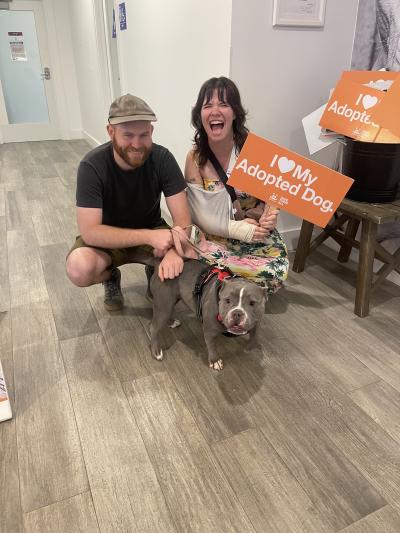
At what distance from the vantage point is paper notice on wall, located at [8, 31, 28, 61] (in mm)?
6031

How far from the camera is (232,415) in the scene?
5.01 feet

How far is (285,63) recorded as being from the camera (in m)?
2.23

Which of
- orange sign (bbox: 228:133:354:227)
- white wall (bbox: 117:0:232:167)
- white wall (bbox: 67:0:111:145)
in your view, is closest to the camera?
orange sign (bbox: 228:133:354:227)

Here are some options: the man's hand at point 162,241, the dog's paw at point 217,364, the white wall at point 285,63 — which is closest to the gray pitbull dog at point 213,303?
the dog's paw at point 217,364

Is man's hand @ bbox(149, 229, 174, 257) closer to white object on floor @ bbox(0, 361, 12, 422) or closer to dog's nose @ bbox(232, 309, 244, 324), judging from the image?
dog's nose @ bbox(232, 309, 244, 324)

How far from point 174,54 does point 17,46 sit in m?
4.72

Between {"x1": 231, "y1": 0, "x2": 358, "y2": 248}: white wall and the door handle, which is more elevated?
{"x1": 231, "y1": 0, "x2": 358, "y2": 248}: white wall

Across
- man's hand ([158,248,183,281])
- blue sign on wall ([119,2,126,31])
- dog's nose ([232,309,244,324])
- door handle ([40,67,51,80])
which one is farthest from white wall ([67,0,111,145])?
dog's nose ([232,309,244,324])

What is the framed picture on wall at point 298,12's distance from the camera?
2076 mm

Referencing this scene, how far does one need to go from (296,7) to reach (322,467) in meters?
2.18

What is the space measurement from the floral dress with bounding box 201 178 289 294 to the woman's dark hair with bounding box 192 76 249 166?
155 mm

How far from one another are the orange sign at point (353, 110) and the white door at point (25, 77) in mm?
5820

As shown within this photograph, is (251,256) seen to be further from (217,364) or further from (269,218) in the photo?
(217,364)

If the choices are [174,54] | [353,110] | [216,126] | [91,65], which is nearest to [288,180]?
[216,126]
